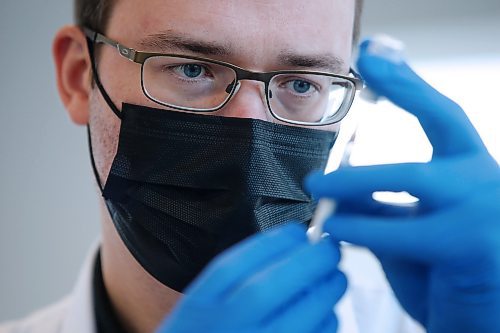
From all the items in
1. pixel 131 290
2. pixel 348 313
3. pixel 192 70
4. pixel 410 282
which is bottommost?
pixel 348 313

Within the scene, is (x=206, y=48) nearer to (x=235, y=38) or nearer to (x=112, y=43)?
(x=235, y=38)

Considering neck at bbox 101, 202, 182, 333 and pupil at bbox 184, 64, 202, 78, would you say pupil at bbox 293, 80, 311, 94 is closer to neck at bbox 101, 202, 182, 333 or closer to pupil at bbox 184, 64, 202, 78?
pupil at bbox 184, 64, 202, 78

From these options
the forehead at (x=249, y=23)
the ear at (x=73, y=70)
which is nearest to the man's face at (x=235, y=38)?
the forehead at (x=249, y=23)

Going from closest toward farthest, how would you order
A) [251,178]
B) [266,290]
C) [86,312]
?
1. [266,290]
2. [251,178]
3. [86,312]

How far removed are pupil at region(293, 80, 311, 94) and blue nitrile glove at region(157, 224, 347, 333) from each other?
1.53 feet

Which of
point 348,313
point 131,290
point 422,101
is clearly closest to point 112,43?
point 131,290

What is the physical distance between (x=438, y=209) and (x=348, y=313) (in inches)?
27.4

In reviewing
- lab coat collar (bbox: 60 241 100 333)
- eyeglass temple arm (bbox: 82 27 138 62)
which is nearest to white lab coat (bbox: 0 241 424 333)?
lab coat collar (bbox: 60 241 100 333)

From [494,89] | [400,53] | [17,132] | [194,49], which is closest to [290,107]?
[194,49]

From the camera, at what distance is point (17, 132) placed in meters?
2.06

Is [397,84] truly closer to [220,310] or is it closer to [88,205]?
[220,310]

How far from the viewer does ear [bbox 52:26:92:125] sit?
3.99 feet

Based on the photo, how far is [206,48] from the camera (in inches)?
38.3

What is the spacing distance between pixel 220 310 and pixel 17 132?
1.73 meters
